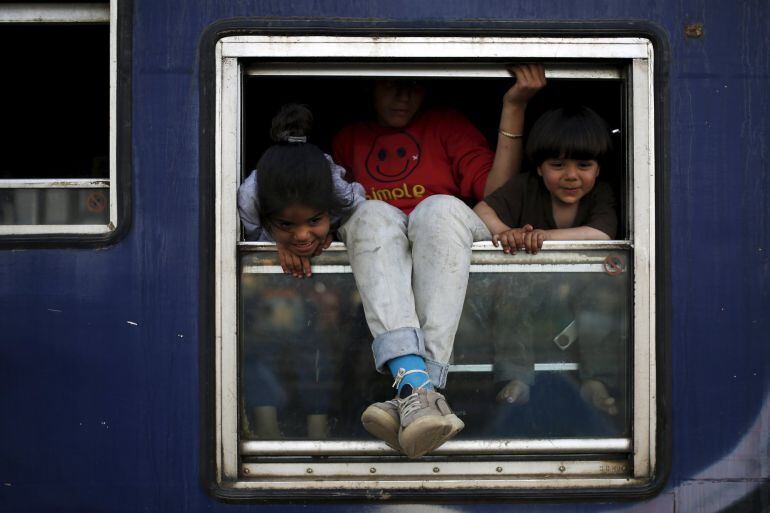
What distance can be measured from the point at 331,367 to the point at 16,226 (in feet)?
3.00

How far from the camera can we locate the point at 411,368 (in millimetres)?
2109

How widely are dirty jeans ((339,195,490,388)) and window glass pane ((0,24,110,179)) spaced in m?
1.45

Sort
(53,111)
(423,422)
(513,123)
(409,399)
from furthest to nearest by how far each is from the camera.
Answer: (53,111)
(513,123)
(409,399)
(423,422)

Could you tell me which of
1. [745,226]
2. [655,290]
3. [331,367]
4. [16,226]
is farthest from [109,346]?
[745,226]

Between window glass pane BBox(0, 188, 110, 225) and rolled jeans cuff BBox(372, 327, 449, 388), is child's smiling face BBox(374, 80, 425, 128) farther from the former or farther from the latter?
window glass pane BBox(0, 188, 110, 225)

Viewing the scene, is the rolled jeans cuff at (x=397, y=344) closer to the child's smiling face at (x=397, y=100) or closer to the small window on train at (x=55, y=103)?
the child's smiling face at (x=397, y=100)

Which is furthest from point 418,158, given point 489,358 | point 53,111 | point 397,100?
point 53,111

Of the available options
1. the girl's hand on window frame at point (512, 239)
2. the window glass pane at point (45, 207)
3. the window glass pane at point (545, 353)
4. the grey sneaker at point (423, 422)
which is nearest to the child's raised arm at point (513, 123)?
the girl's hand on window frame at point (512, 239)

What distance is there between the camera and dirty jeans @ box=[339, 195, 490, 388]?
7.05ft

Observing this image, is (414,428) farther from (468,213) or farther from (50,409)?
(50,409)

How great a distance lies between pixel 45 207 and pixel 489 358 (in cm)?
126

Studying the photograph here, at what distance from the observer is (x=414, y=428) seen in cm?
196

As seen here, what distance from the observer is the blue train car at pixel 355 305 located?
2.21 metres

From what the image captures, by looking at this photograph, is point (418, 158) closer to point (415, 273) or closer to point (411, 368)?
point (415, 273)
